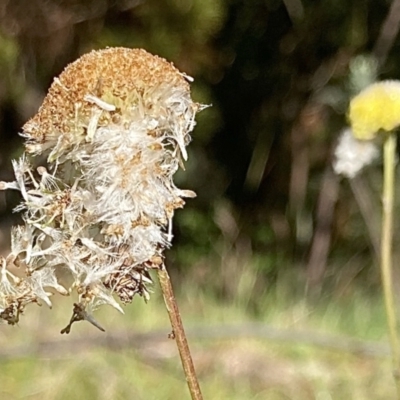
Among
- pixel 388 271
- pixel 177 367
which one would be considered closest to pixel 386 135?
pixel 388 271

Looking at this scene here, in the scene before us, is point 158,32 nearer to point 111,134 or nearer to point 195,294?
point 195,294

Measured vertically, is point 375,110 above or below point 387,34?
below

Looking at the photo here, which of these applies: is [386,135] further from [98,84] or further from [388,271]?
[98,84]

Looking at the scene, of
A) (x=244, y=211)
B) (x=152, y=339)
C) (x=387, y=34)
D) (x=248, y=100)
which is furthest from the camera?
(x=244, y=211)

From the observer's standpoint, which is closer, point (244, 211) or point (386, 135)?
point (386, 135)

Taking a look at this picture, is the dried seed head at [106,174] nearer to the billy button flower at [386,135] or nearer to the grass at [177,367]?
the billy button flower at [386,135]

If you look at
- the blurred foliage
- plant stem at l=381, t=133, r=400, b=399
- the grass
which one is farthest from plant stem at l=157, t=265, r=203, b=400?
the blurred foliage

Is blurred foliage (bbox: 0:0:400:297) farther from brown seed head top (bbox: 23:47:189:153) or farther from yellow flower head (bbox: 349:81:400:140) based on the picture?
brown seed head top (bbox: 23:47:189:153)
